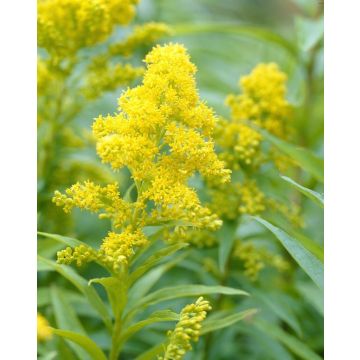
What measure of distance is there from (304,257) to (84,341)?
504 millimetres

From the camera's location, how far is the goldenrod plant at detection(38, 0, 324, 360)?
1.38m

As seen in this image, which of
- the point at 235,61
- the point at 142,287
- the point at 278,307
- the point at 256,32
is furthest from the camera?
the point at 235,61

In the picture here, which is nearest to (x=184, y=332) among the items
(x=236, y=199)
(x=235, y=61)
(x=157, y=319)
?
(x=157, y=319)

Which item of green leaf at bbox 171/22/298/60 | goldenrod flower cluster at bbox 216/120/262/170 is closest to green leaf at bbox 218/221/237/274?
goldenrod flower cluster at bbox 216/120/262/170

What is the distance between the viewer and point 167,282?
213cm

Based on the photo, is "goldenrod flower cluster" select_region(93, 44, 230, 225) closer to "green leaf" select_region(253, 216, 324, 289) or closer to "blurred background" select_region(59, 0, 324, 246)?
"green leaf" select_region(253, 216, 324, 289)

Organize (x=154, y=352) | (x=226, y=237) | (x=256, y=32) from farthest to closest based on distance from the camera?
(x=256, y=32)
(x=226, y=237)
(x=154, y=352)

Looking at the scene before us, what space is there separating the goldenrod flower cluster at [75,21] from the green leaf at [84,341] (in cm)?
88

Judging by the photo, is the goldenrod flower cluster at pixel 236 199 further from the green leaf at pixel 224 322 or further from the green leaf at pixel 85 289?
the green leaf at pixel 85 289

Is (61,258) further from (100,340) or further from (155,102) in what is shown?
(100,340)

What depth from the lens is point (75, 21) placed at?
6.19 ft

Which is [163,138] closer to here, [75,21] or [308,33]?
[75,21]

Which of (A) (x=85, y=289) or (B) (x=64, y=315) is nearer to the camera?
(A) (x=85, y=289)
